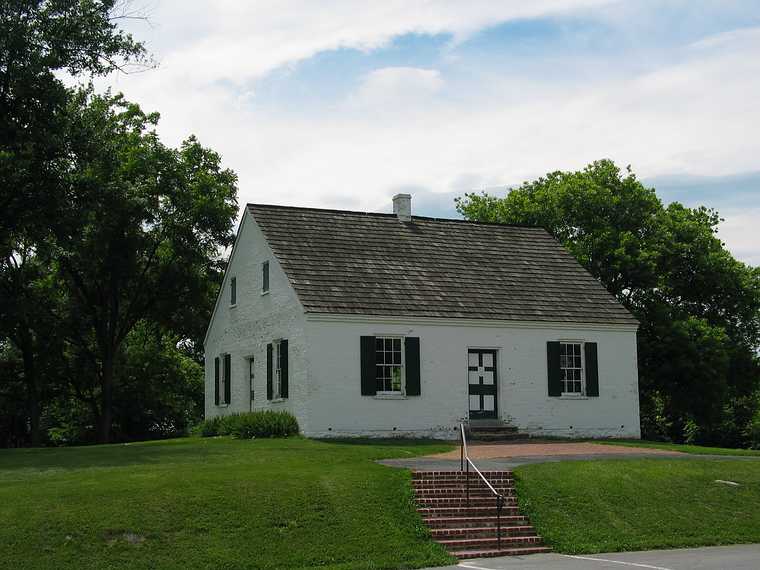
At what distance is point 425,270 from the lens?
3053 centimetres

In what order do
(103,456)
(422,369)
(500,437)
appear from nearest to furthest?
(103,456)
(422,369)
(500,437)

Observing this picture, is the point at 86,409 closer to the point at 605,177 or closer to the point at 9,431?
the point at 9,431

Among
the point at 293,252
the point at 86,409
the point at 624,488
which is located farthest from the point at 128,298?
the point at 624,488

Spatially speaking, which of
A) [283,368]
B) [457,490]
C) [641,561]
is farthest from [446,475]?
[283,368]

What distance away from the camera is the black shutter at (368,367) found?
27250 millimetres

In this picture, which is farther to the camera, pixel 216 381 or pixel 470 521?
pixel 216 381

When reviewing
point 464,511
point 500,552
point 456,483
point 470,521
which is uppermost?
point 456,483

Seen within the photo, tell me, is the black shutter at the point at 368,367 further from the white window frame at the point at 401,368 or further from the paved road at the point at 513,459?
A: the paved road at the point at 513,459

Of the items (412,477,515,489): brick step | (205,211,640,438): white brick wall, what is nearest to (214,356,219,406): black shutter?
(205,211,640,438): white brick wall

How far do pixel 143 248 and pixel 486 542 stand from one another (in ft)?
79.3

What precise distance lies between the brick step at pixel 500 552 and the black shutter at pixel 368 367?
1085 cm

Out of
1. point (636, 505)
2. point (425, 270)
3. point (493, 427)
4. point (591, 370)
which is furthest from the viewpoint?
point (425, 270)

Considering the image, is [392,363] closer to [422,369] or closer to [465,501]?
[422,369]

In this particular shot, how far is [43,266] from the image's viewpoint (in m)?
38.3
